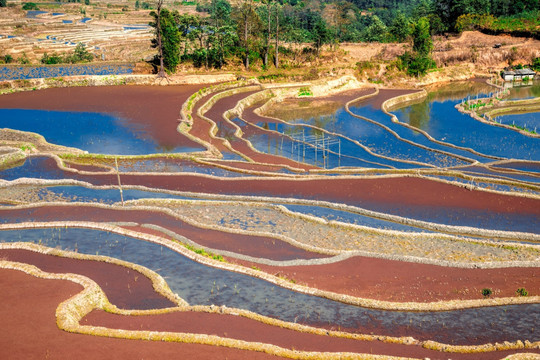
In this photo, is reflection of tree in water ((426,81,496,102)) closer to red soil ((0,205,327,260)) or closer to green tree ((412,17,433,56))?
green tree ((412,17,433,56))

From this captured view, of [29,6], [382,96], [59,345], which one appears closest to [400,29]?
[382,96]

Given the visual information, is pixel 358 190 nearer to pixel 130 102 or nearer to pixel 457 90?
pixel 130 102

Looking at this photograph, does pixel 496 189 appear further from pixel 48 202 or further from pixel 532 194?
pixel 48 202

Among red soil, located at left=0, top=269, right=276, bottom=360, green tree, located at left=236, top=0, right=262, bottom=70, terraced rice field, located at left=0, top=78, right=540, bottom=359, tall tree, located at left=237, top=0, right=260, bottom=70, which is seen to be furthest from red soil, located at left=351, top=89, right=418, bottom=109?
red soil, located at left=0, top=269, right=276, bottom=360

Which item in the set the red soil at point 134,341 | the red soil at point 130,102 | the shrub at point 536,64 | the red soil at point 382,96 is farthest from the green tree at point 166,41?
the shrub at point 536,64

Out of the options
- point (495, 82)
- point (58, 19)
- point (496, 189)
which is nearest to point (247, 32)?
point (495, 82)

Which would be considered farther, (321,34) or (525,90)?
(321,34)
